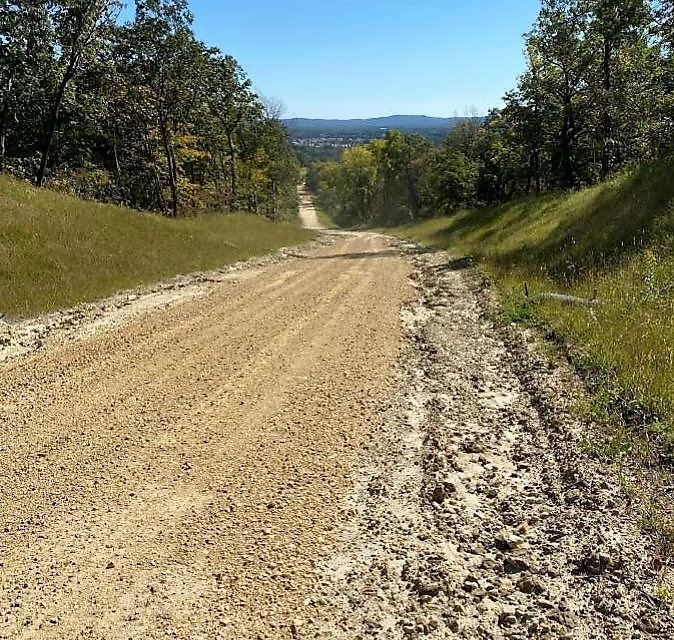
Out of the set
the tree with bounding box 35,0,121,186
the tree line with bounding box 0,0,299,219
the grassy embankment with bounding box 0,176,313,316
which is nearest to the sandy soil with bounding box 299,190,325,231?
the tree line with bounding box 0,0,299,219

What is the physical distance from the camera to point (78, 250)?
14102mm

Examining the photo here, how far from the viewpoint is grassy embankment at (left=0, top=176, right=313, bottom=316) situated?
1170cm

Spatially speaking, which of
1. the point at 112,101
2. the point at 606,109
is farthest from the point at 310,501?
the point at 112,101

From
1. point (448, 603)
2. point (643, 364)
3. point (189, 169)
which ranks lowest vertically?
point (448, 603)

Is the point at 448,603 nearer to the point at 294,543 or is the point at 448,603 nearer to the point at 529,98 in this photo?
the point at 294,543

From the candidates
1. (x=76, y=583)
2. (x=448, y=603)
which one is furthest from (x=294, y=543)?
(x=76, y=583)

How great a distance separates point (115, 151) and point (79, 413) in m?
28.8

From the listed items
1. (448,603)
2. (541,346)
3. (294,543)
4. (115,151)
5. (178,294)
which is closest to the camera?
(448,603)

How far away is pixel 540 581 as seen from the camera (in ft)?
10.7

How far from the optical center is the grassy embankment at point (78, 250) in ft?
38.4

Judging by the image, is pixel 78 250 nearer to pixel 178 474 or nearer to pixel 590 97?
pixel 178 474

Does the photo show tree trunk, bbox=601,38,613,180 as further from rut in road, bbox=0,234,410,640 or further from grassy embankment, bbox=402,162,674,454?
rut in road, bbox=0,234,410,640

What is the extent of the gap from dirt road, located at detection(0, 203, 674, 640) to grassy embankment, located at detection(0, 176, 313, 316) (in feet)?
14.6

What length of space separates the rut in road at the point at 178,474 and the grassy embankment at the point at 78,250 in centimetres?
399
